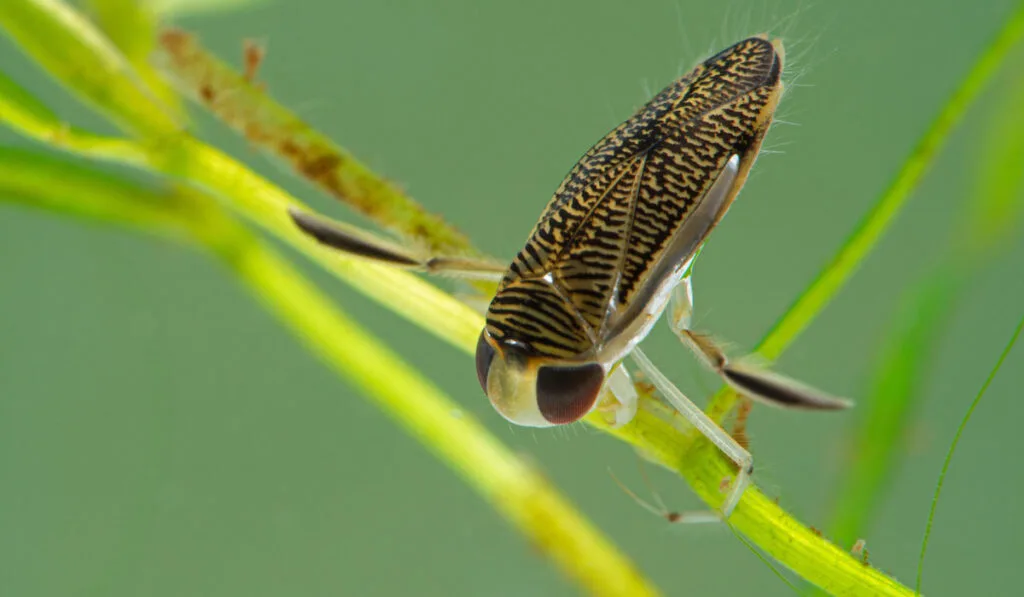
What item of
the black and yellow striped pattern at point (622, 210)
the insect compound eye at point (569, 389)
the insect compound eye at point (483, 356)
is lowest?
the insect compound eye at point (569, 389)

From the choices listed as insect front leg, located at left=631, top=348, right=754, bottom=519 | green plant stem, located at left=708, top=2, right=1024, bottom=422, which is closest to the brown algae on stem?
insect front leg, located at left=631, top=348, right=754, bottom=519

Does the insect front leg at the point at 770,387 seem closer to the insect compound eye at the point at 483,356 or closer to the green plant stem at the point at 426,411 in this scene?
the insect compound eye at the point at 483,356

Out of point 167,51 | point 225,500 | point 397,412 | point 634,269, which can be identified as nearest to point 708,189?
point 634,269

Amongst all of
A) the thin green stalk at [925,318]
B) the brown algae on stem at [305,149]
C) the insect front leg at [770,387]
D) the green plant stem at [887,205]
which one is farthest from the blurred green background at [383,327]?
the insect front leg at [770,387]

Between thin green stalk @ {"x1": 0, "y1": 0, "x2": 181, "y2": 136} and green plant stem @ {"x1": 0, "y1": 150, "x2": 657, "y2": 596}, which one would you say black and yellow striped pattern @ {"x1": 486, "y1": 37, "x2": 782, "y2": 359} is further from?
thin green stalk @ {"x1": 0, "y1": 0, "x2": 181, "y2": 136}

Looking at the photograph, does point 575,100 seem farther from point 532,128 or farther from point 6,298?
point 6,298
